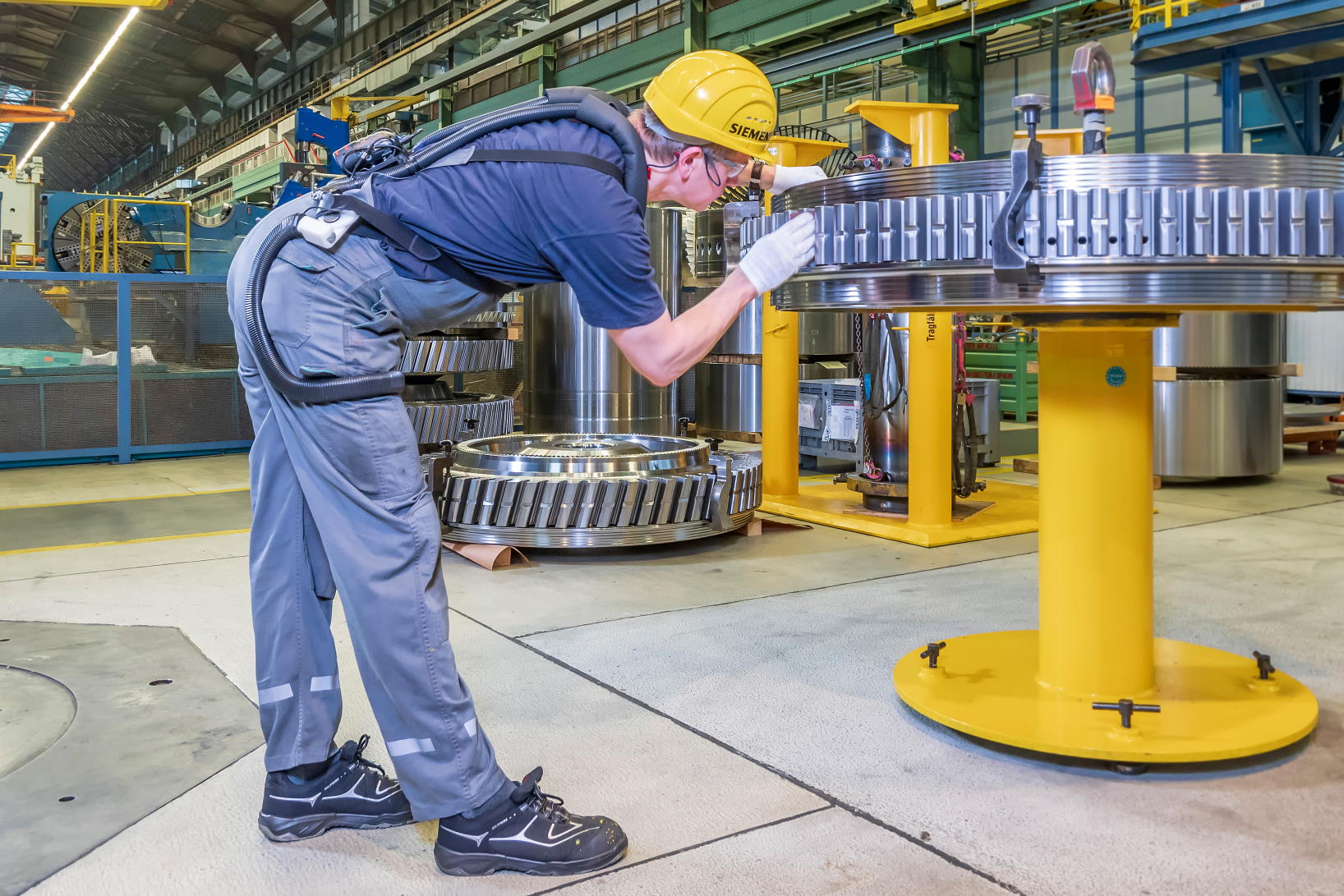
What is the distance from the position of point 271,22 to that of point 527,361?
22385 millimetres

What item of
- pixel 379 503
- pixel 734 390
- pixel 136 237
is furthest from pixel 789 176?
pixel 136 237

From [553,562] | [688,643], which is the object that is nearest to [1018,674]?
[688,643]

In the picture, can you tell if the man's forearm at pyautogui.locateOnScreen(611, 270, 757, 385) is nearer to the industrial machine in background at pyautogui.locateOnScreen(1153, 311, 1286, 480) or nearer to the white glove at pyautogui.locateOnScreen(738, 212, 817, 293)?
the white glove at pyautogui.locateOnScreen(738, 212, 817, 293)

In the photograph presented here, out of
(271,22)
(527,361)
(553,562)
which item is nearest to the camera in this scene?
(553,562)

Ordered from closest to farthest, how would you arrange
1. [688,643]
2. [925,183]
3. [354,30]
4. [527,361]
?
[925,183]
[688,643]
[527,361]
[354,30]

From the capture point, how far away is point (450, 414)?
260 inches

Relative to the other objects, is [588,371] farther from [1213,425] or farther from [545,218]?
[545,218]

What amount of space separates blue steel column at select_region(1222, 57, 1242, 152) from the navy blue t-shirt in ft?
29.1

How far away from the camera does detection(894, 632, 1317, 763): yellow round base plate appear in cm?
206

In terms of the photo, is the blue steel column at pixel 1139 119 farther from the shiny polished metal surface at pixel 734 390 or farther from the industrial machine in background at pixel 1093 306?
the industrial machine in background at pixel 1093 306

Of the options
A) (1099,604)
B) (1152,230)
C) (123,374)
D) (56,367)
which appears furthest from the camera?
(123,374)

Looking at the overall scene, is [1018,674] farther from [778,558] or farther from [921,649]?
[778,558]

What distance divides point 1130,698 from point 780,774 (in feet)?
2.56

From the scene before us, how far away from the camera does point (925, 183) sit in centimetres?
191
